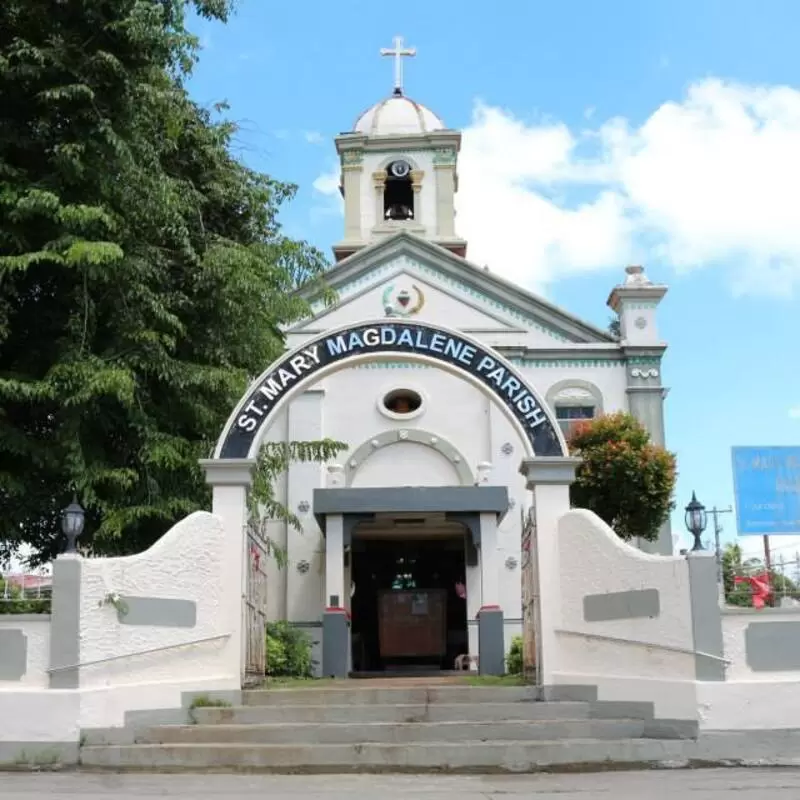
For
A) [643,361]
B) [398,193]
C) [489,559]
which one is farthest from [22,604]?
[398,193]

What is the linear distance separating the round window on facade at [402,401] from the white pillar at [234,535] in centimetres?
1131

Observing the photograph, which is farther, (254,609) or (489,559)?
(489,559)

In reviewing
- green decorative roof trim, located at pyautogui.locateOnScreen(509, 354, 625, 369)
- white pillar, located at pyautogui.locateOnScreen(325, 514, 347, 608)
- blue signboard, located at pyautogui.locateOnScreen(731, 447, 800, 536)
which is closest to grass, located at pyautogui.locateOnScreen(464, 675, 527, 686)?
blue signboard, located at pyautogui.locateOnScreen(731, 447, 800, 536)

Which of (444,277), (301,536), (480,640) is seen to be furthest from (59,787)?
(444,277)

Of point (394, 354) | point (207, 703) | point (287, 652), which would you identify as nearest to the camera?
point (207, 703)

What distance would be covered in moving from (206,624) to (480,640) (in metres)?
6.96

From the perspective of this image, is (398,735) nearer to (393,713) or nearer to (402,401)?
(393,713)

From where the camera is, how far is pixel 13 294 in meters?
12.2

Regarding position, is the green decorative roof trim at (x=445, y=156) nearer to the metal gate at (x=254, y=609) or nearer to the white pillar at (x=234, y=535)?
the metal gate at (x=254, y=609)

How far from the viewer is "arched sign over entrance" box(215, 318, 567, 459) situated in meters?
Answer: 11.8

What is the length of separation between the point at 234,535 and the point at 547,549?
3.36m

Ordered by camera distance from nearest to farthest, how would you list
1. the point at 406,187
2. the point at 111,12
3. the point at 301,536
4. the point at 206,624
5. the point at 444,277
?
the point at 206,624 < the point at 111,12 < the point at 301,536 < the point at 444,277 < the point at 406,187

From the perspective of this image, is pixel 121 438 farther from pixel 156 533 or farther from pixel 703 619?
pixel 703 619

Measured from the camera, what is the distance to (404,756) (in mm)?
8773
